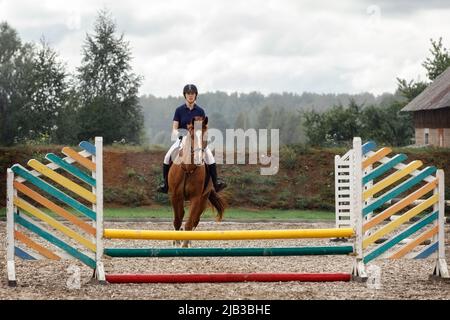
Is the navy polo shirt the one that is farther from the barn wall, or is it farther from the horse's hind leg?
the barn wall

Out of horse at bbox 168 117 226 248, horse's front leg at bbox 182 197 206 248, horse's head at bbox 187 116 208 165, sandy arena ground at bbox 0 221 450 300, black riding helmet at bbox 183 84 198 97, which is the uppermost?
black riding helmet at bbox 183 84 198 97

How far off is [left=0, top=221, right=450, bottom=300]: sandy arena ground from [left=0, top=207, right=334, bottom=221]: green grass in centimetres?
1003

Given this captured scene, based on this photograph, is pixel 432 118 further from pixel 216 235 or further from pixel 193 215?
pixel 216 235

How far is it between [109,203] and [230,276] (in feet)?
60.5

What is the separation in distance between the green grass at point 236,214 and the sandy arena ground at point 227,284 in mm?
10033

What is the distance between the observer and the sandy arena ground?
10.2 metres

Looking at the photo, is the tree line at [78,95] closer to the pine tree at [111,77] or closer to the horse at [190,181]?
the pine tree at [111,77]

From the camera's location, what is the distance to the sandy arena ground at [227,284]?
10.2 meters

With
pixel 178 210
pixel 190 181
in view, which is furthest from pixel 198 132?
pixel 178 210

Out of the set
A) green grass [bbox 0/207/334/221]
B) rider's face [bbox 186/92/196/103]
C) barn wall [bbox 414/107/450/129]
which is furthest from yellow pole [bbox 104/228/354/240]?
barn wall [bbox 414/107/450/129]

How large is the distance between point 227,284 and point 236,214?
15738 millimetres

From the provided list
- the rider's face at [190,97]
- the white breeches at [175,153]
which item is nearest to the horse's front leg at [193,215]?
the white breeches at [175,153]
